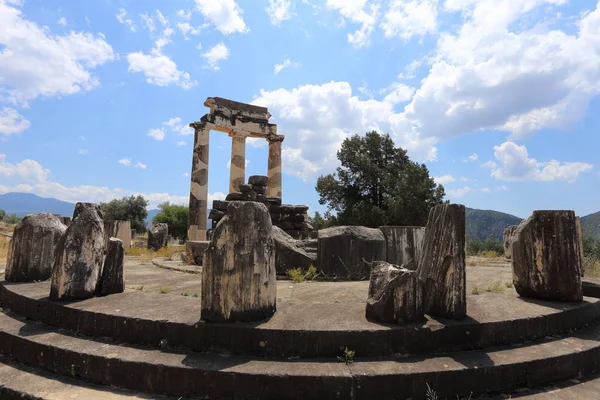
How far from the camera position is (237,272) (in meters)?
2.88

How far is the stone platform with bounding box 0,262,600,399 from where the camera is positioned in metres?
2.44

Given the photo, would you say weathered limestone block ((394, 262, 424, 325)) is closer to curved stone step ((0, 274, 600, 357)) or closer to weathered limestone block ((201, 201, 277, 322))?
curved stone step ((0, 274, 600, 357))

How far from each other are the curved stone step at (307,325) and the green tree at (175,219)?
1245 inches

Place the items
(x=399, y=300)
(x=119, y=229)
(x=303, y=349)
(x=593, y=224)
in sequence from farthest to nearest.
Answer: (x=593, y=224) < (x=119, y=229) < (x=399, y=300) < (x=303, y=349)

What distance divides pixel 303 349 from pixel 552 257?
285 centimetres

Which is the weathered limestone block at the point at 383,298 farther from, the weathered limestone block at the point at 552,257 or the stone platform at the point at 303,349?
the weathered limestone block at the point at 552,257

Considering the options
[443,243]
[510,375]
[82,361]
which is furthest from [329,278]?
[82,361]

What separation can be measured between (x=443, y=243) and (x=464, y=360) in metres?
0.92

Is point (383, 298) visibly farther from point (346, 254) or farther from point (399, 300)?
point (346, 254)

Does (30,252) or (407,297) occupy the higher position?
(30,252)

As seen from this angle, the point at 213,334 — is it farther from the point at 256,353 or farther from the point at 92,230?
the point at 92,230

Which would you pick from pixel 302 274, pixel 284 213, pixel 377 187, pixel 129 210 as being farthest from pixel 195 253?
pixel 129 210

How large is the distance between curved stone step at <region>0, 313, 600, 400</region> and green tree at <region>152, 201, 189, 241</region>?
32.3 m

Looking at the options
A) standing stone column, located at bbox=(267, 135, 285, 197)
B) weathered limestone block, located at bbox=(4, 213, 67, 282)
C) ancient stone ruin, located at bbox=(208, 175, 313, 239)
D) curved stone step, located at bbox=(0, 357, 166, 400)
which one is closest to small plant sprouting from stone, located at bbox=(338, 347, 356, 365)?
curved stone step, located at bbox=(0, 357, 166, 400)
